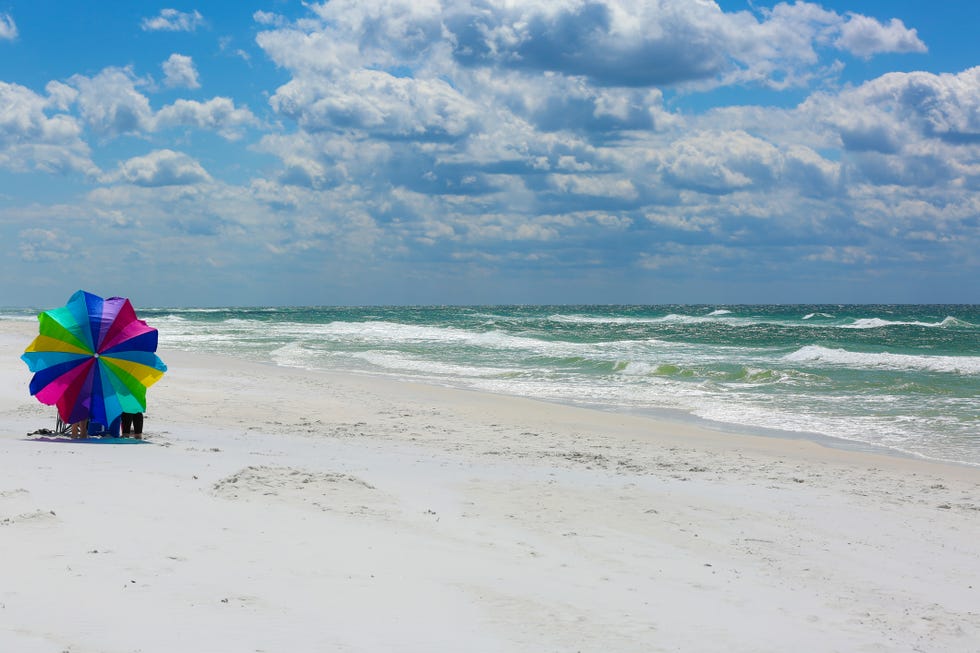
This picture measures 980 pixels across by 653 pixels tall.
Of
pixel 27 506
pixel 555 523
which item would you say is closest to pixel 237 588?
pixel 27 506

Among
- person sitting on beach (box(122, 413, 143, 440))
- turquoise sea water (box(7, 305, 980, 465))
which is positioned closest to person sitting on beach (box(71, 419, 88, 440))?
person sitting on beach (box(122, 413, 143, 440))

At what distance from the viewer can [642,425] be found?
1455 centimetres

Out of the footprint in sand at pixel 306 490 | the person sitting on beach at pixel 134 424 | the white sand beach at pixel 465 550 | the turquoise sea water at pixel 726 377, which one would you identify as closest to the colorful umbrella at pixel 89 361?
the person sitting on beach at pixel 134 424

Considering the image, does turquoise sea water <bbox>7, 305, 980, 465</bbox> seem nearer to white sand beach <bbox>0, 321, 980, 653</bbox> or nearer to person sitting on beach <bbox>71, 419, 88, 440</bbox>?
white sand beach <bbox>0, 321, 980, 653</bbox>

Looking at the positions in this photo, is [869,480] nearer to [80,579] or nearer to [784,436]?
[784,436]

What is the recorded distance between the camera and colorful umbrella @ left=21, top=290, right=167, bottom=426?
9.36m

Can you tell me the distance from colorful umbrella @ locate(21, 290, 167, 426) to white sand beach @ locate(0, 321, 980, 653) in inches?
20.6

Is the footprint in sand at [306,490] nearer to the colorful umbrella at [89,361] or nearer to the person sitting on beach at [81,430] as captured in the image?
the colorful umbrella at [89,361]

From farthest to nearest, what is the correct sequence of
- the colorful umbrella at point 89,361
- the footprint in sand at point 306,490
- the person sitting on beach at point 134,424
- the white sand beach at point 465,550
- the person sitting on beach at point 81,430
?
1. the person sitting on beach at point 134,424
2. the person sitting on beach at point 81,430
3. the colorful umbrella at point 89,361
4. the footprint in sand at point 306,490
5. the white sand beach at point 465,550

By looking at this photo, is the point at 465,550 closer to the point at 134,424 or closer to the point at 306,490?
the point at 306,490

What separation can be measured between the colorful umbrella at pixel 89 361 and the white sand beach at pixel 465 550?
522mm

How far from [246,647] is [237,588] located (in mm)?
754

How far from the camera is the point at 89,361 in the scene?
30.9ft

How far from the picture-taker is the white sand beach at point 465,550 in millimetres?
4441
